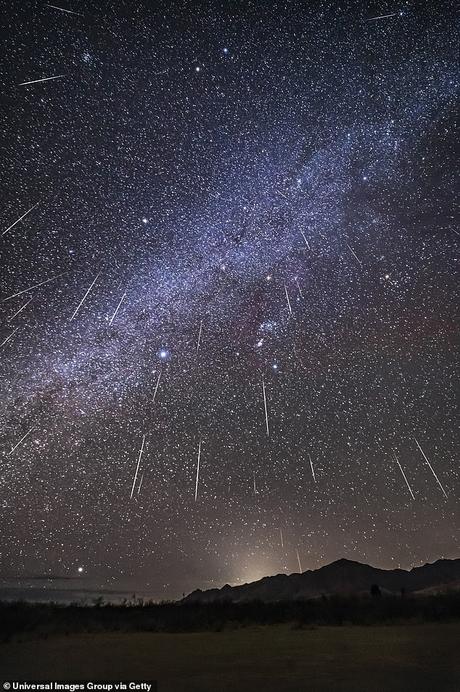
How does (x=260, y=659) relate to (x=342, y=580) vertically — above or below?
below

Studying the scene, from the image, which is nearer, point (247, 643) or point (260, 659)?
point (260, 659)

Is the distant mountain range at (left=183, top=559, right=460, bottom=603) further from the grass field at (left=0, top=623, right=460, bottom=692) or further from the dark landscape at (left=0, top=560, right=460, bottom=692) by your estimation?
the grass field at (left=0, top=623, right=460, bottom=692)

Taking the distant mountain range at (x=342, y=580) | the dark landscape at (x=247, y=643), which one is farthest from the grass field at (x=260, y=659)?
the distant mountain range at (x=342, y=580)

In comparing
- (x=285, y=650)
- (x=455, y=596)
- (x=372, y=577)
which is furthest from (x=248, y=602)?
(x=372, y=577)

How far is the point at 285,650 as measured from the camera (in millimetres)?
11766

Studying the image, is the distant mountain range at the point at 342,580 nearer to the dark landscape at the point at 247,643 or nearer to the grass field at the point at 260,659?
the dark landscape at the point at 247,643

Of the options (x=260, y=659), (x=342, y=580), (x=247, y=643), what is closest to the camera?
(x=260, y=659)

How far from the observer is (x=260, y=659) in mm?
10664

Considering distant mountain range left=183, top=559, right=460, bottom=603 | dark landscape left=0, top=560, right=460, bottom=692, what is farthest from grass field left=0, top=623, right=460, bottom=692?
distant mountain range left=183, top=559, right=460, bottom=603

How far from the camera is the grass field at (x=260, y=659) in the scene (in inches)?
334

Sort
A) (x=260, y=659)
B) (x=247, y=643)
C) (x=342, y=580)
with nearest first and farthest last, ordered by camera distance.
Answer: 1. (x=260, y=659)
2. (x=247, y=643)
3. (x=342, y=580)

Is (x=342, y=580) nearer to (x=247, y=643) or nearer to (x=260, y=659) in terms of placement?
(x=247, y=643)

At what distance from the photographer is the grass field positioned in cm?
848

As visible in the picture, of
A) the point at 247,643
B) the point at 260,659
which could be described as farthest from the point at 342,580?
the point at 260,659
